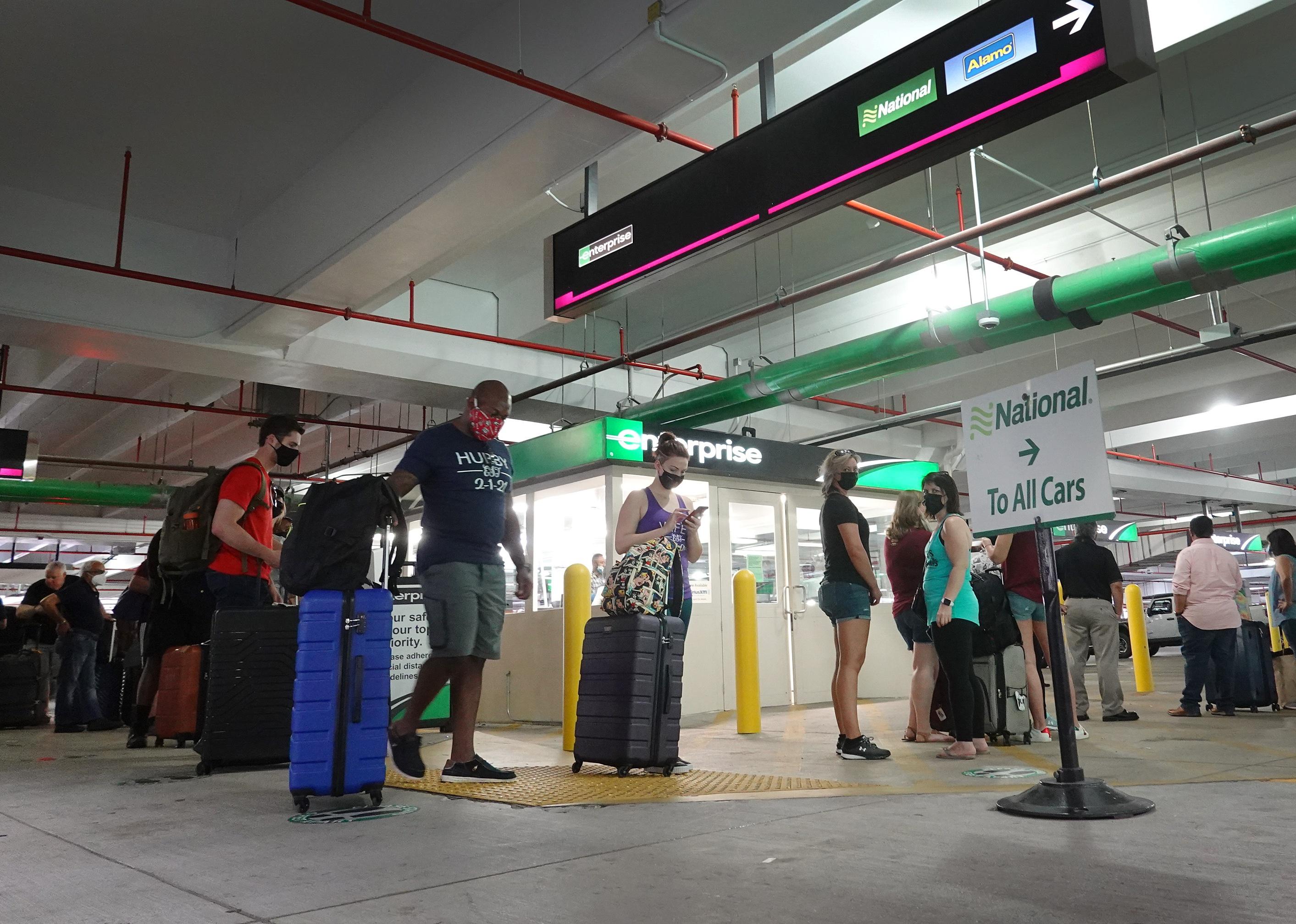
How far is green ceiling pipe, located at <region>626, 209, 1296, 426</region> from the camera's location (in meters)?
6.08

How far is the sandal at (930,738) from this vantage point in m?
5.31

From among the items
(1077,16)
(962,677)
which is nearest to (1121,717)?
(962,677)

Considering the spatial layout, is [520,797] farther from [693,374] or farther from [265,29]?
[693,374]

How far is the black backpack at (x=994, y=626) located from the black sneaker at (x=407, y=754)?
310cm

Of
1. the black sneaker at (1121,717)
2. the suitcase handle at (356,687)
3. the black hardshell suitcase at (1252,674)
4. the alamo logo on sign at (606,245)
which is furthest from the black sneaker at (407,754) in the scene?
the black hardshell suitcase at (1252,674)

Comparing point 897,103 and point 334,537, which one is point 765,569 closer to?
point 897,103

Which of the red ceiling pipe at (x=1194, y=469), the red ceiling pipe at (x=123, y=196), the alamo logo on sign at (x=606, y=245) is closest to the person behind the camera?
the alamo logo on sign at (x=606, y=245)

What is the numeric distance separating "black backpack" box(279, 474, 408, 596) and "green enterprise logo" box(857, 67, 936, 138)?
2522mm

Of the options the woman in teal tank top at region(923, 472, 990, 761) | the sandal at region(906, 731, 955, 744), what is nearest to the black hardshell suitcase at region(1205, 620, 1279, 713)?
the sandal at region(906, 731, 955, 744)

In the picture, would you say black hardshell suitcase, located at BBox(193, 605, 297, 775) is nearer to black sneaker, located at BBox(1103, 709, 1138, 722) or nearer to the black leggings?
the black leggings

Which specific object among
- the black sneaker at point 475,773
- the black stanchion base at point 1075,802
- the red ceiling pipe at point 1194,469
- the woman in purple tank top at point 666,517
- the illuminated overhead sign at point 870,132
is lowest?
the black sneaker at point 475,773

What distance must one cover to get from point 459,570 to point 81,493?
533 inches

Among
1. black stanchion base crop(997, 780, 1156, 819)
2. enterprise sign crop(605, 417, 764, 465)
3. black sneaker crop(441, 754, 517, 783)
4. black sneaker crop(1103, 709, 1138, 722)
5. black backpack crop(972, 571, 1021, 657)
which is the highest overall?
enterprise sign crop(605, 417, 764, 465)

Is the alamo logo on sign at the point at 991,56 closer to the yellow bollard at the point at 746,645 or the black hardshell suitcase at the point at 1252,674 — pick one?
the yellow bollard at the point at 746,645
